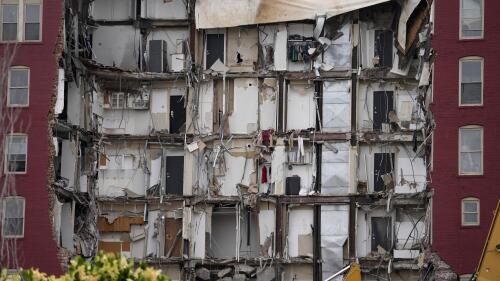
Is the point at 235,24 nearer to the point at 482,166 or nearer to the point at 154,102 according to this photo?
the point at 154,102

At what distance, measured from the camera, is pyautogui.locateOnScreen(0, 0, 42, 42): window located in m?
63.3

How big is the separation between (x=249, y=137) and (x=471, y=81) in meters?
11.1

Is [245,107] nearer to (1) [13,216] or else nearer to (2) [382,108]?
(2) [382,108]

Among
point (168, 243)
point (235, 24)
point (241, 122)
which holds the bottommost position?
point (168, 243)

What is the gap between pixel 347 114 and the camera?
66750 millimetres

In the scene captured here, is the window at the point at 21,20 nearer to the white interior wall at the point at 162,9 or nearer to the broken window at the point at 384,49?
the white interior wall at the point at 162,9

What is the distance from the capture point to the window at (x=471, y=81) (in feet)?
201

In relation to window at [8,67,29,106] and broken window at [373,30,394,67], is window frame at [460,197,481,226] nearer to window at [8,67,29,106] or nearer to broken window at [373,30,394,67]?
broken window at [373,30,394,67]

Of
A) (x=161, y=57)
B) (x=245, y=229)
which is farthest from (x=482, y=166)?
(x=161, y=57)

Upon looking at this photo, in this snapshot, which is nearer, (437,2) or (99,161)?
(437,2)

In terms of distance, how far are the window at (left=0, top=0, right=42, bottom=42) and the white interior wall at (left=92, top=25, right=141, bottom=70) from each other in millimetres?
5171

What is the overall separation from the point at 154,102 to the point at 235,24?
5310 mm

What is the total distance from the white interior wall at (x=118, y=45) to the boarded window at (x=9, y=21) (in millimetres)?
5529

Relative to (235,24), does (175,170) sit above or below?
below
